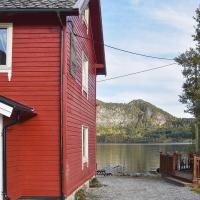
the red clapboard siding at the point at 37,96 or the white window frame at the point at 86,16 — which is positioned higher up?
the white window frame at the point at 86,16

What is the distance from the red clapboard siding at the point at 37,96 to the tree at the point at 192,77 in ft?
62.1

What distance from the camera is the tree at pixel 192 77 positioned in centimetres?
3312

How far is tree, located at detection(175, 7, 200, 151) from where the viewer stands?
3312cm

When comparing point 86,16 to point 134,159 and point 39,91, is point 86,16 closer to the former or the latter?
point 39,91

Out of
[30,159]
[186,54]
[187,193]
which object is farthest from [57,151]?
[186,54]

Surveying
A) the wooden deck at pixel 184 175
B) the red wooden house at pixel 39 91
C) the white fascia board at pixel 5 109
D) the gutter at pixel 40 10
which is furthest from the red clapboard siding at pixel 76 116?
the wooden deck at pixel 184 175

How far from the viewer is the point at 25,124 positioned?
1527cm

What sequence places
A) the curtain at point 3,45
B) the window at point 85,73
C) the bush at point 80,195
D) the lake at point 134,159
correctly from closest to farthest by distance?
the curtain at point 3,45
the bush at point 80,195
the window at point 85,73
the lake at point 134,159

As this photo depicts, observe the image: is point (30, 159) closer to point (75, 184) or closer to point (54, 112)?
point (54, 112)

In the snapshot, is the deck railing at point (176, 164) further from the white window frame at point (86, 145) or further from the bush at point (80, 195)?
the bush at point (80, 195)

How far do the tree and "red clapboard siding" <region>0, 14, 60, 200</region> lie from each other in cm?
1894

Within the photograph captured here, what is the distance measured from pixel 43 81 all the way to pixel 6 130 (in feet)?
6.53

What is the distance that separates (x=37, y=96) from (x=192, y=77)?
20751 millimetres

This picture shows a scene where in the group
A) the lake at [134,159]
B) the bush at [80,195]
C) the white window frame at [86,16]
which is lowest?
the lake at [134,159]
